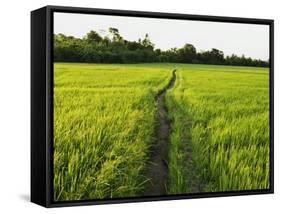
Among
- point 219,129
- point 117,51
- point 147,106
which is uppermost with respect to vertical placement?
point 117,51

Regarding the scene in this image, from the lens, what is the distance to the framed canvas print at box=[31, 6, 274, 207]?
685 cm

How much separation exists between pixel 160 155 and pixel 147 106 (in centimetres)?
47

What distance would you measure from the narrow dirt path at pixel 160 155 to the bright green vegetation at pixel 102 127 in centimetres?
6

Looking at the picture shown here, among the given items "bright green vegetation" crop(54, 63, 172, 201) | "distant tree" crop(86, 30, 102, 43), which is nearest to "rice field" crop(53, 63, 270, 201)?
"bright green vegetation" crop(54, 63, 172, 201)

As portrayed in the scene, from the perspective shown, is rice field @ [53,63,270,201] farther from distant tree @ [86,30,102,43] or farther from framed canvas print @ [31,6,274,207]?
distant tree @ [86,30,102,43]

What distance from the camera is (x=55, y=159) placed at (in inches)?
268

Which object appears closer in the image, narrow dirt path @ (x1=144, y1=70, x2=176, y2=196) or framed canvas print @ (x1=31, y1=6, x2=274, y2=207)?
framed canvas print @ (x1=31, y1=6, x2=274, y2=207)

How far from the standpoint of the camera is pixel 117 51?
7.15 m

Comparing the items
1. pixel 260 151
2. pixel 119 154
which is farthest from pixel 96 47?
pixel 260 151

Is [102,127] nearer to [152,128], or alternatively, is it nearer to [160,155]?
[152,128]

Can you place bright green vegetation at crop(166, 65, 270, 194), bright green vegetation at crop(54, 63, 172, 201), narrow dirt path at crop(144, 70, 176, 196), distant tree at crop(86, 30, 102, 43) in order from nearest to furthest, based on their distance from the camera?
bright green vegetation at crop(54, 63, 172, 201), distant tree at crop(86, 30, 102, 43), narrow dirt path at crop(144, 70, 176, 196), bright green vegetation at crop(166, 65, 270, 194)

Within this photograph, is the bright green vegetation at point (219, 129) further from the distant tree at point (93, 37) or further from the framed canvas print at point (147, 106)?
the distant tree at point (93, 37)

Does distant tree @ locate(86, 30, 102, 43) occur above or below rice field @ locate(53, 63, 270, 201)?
above

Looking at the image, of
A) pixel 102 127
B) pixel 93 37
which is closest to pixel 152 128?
pixel 102 127
